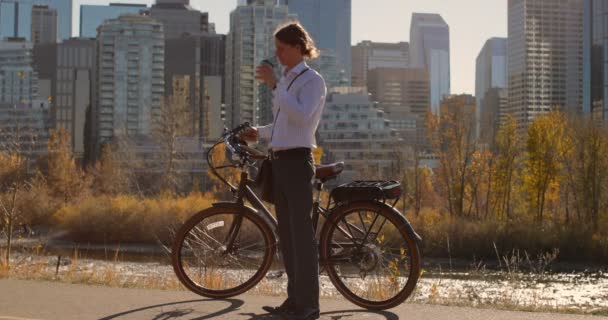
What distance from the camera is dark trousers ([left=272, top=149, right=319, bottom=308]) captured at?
15.9 feet

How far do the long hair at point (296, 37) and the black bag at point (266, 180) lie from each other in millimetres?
683

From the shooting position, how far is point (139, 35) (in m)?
146

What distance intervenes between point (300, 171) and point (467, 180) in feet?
143

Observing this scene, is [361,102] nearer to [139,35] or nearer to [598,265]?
[139,35]

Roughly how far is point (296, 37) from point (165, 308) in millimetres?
1768

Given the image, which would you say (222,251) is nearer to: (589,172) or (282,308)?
(282,308)

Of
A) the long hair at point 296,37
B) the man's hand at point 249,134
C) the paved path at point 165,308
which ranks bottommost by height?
the paved path at point 165,308

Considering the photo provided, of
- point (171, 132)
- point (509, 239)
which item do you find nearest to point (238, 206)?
point (509, 239)

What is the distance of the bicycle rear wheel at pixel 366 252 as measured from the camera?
5.14 m


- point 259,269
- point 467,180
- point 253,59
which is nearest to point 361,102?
point 253,59

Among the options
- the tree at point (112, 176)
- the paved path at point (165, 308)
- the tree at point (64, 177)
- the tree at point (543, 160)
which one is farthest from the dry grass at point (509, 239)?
the paved path at point (165, 308)

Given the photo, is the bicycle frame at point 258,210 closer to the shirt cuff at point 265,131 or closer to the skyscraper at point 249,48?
the shirt cuff at point 265,131

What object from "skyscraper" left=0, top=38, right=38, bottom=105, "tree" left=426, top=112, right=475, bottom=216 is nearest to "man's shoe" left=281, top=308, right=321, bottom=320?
→ "tree" left=426, top=112, right=475, bottom=216

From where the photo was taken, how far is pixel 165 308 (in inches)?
202
